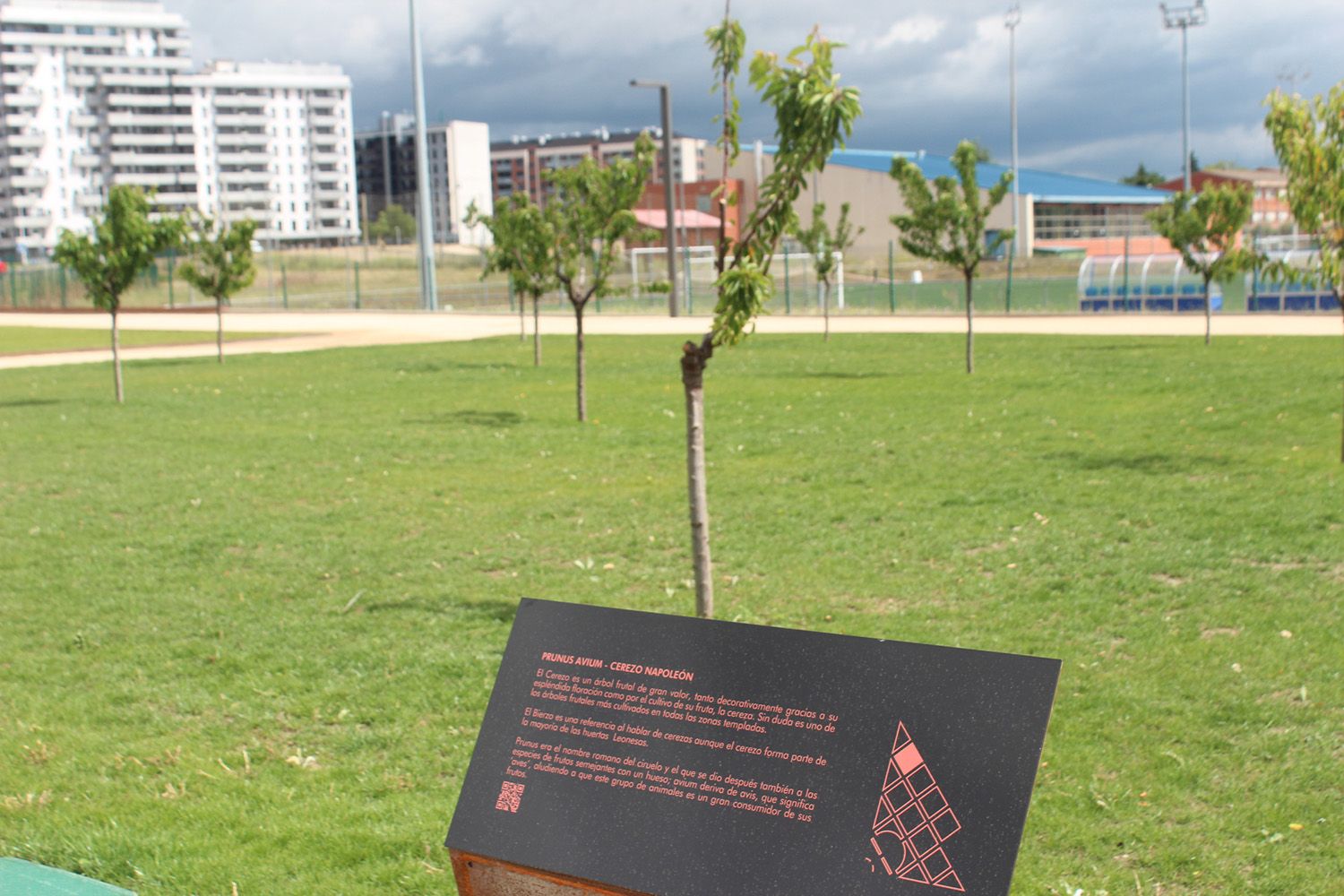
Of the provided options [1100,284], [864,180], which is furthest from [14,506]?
[864,180]

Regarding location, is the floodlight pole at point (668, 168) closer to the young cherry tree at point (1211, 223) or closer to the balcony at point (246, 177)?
the young cherry tree at point (1211, 223)

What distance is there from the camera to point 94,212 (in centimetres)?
2030

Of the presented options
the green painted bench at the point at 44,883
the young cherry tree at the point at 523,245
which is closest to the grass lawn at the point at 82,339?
the young cherry tree at the point at 523,245

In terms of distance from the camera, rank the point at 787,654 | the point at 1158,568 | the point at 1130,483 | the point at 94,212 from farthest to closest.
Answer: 1. the point at 94,212
2. the point at 1130,483
3. the point at 1158,568
4. the point at 787,654

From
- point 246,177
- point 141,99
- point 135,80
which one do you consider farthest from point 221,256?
point 246,177

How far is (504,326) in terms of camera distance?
39.0 m

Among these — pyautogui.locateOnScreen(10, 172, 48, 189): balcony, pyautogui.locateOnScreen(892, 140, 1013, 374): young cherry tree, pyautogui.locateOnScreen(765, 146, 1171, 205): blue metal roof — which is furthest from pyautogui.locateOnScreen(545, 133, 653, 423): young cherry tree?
pyautogui.locateOnScreen(10, 172, 48, 189): balcony

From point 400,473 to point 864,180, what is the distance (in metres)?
63.7

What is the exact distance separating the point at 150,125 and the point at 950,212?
387 ft

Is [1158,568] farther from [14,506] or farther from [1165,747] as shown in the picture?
[14,506]

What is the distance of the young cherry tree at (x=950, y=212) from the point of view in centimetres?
1941

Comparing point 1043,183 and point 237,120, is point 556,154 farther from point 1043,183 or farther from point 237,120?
point 1043,183

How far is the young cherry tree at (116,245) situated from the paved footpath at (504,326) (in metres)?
9.86

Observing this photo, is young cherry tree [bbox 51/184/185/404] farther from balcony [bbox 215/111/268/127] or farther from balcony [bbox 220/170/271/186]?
balcony [bbox 215/111/268/127]
